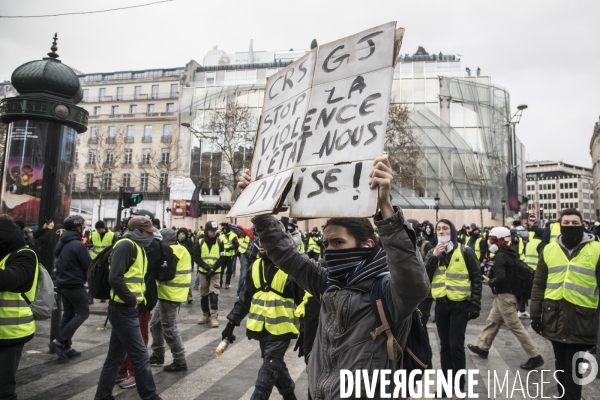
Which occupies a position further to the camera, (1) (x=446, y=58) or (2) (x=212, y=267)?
(1) (x=446, y=58)

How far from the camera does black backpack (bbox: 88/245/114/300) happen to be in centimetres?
486

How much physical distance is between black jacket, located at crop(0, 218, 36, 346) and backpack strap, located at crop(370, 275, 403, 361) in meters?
2.96

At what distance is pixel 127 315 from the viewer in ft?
15.0

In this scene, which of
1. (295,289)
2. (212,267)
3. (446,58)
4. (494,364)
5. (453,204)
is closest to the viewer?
(295,289)

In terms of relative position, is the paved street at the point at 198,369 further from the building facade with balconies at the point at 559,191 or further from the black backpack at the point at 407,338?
the building facade with balconies at the point at 559,191

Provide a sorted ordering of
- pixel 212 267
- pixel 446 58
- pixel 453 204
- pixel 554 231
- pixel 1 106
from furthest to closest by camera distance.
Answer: pixel 446 58, pixel 453 204, pixel 1 106, pixel 212 267, pixel 554 231

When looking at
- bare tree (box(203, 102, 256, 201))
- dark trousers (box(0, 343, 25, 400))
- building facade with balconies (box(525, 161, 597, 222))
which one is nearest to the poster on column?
dark trousers (box(0, 343, 25, 400))

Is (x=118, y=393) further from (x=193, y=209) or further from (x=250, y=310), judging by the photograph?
(x=193, y=209)

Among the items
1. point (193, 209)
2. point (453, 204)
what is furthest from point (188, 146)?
point (453, 204)

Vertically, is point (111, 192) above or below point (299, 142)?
above

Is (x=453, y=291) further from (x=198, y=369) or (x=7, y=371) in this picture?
(x=7, y=371)

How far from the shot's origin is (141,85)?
5956 cm

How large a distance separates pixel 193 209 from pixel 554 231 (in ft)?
75.4

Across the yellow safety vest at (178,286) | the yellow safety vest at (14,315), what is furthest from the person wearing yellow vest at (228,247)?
the yellow safety vest at (14,315)
